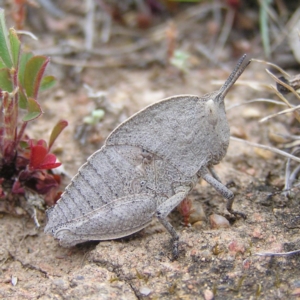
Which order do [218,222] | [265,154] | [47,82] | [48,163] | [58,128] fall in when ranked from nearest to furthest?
1. [218,222]
2. [48,163]
3. [58,128]
4. [47,82]
5. [265,154]

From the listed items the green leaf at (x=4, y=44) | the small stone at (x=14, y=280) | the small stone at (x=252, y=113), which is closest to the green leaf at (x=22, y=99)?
the green leaf at (x=4, y=44)

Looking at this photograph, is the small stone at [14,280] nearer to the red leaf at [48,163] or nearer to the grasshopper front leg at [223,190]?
the red leaf at [48,163]

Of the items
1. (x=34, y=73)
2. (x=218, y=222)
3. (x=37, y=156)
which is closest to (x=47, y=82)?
(x=34, y=73)

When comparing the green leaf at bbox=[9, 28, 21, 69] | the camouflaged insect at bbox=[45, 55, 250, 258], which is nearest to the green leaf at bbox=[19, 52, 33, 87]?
the green leaf at bbox=[9, 28, 21, 69]

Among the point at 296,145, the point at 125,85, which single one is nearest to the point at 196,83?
the point at 125,85

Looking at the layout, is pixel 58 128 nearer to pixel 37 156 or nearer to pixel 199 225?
pixel 37 156

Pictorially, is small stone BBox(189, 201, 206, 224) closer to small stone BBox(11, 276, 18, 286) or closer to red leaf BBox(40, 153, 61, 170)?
red leaf BBox(40, 153, 61, 170)

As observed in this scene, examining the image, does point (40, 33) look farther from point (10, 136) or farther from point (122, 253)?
point (122, 253)
